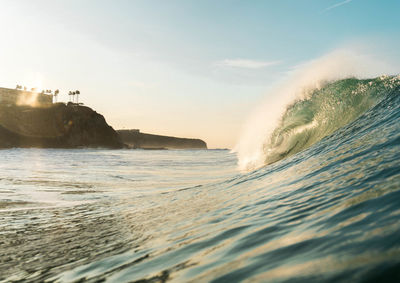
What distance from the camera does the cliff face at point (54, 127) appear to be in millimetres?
83312

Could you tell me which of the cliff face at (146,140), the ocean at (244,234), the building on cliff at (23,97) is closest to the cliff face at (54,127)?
the building on cliff at (23,97)

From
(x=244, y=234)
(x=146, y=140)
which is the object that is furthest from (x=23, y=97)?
(x=244, y=234)

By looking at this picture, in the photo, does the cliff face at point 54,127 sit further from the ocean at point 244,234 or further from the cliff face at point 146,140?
the ocean at point 244,234

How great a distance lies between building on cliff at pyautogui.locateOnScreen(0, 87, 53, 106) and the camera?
111 metres

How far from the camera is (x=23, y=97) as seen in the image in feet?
379

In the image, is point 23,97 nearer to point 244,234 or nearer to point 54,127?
point 54,127

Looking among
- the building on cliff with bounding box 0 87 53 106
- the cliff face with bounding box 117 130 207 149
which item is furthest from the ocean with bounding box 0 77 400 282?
the cliff face with bounding box 117 130 207 149

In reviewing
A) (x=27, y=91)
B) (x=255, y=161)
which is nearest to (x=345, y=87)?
(x=255, y=161)

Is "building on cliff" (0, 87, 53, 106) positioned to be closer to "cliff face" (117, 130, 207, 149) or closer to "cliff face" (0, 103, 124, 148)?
"cliff face" (0, 103, 124, 148)

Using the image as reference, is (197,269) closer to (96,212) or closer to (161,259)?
(161,259)

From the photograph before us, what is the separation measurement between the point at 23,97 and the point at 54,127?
33.6 m

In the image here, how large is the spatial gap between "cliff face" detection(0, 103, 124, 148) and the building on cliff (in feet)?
55.6

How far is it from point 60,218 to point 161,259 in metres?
3.04

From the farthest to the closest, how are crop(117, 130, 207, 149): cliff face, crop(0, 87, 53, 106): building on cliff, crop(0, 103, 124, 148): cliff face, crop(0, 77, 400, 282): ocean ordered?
crop(117, 130, 207, 149): cliff face, crop(0, 87, 53, 106): building on cliff, crop(0, 103, 124, 148): cliff face, crop(0, 77, 400, 282): ocean
